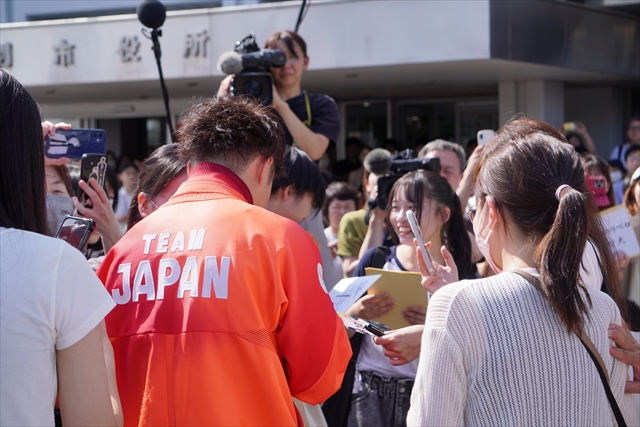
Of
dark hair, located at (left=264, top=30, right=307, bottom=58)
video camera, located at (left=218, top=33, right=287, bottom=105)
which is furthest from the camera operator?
video camera, located at (left=218, top=33, right=287, bottom=105)

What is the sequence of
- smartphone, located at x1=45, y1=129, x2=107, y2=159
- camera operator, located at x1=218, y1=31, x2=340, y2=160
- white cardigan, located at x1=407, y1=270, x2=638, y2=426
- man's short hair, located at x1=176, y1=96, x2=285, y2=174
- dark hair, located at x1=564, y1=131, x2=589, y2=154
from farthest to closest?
dark hair, located at x1=564, y1=131, x2=589, y2=154 → camera operator, located at x1=218, y1=31, x2=340, y2=160 → smartphone, located at x1=45, y1=129, x2=107, y2=159 → man's short hair, located at x1=176, y1=96, x2=285, y2=174 → white cardigan, located at x1=407, y1=270, x2=638, y2=426

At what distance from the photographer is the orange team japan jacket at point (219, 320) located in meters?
1.80

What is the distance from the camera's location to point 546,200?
1.82 metres

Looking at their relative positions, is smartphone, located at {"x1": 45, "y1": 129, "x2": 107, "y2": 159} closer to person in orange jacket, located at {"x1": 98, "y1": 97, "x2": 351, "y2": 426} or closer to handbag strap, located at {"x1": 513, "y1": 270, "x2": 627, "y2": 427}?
person in orange jacket, located at {"x1": 98, "y1": 97, "x2": 351, "y2": 426}

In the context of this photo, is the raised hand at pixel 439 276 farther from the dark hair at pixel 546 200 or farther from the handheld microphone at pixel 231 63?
the handheld microphone at pixel 231 63

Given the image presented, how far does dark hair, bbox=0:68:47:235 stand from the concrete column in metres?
8.89

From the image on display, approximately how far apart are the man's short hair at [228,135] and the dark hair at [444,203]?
1.41 m

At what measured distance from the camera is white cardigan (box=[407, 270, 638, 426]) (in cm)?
171

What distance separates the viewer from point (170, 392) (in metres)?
1.81

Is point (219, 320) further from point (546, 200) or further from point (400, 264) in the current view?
point (400, 264)

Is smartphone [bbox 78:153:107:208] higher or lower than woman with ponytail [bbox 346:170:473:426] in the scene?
higher

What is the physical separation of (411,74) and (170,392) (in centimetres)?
798

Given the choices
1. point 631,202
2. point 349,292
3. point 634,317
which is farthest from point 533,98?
point 349,292

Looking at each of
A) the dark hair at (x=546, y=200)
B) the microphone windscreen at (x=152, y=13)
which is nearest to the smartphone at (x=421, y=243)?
the dark hair at (x=546, y=200)
